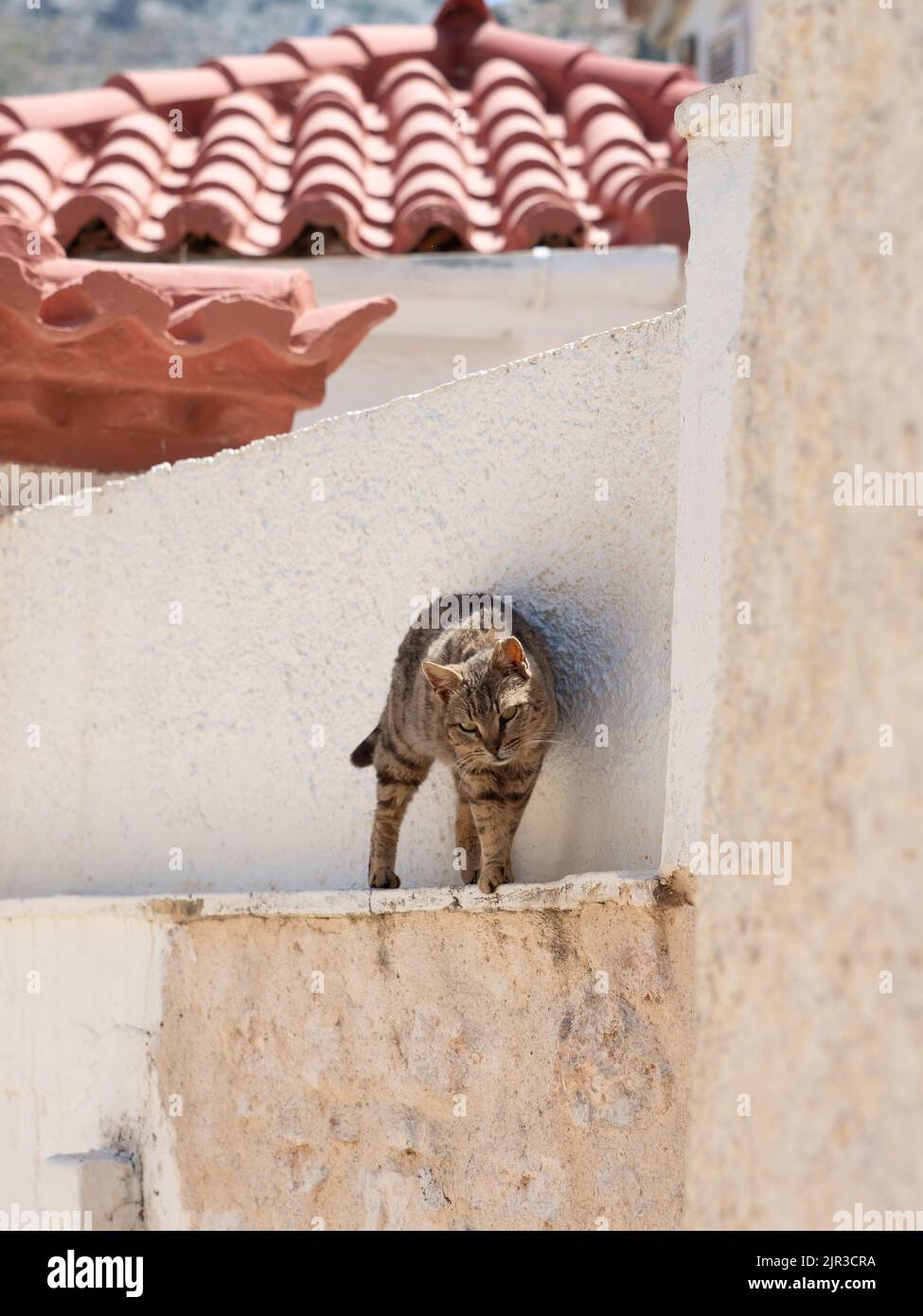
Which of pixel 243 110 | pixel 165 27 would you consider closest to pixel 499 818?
pixel 243 110

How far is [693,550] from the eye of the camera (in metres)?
2.62

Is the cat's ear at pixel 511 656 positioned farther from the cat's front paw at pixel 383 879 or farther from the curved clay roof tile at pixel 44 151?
the curved clay roof tile at pixel 44 151

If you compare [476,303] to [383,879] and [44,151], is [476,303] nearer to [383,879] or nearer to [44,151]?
[44,151]

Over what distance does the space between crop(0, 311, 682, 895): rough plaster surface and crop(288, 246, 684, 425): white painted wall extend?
2266mm

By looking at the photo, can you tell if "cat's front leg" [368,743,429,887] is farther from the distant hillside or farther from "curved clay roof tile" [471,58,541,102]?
the distant hillside

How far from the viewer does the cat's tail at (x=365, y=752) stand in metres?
3.67

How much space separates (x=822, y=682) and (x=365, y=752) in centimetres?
269

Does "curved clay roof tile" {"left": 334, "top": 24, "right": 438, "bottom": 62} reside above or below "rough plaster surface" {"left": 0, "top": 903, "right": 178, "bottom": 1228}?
above

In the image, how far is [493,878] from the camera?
10.2 feet

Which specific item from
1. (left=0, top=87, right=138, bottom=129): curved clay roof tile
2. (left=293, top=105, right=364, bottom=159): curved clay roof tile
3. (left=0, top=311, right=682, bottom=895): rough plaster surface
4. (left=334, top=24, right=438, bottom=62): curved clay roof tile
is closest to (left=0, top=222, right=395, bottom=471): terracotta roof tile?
(left=0, top=311, right=682, bottom=895): rough plaster surface

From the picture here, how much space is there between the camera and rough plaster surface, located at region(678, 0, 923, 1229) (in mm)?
992

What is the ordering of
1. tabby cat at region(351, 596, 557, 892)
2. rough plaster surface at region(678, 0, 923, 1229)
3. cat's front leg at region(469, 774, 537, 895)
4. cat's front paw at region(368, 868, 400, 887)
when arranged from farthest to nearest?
1. cat's front paw at region(368, 868, 400, 887)
2. tabby cat at region(351, 596, 557, 892)
3. cat's front leg at region(469, 774, 537, 895)
4. rough plaster surface at region(678, 0, 923, 1229)

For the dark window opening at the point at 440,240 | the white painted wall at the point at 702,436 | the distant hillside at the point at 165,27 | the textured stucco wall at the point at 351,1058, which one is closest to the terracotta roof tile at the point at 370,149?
the dark window opening at the point at 440,240
